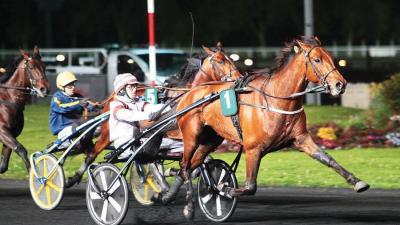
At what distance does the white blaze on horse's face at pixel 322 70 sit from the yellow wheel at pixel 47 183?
9.84 feet

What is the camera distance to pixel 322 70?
991 cm

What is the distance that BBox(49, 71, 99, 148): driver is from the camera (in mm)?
11977

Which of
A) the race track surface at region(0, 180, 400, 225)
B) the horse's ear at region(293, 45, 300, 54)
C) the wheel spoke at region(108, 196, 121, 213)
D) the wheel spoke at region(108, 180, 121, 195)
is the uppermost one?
the horse's ear at region(293, 45, 300, 54)

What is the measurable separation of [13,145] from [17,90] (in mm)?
815

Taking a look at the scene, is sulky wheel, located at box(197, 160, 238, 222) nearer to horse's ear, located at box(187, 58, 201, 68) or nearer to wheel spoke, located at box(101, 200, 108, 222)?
wheel spoke, located at box(101, 200, 108, 222)

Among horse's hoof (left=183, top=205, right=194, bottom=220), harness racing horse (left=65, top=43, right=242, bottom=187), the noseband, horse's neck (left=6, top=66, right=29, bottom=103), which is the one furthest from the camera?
harness racing horse (left=65, top=43, right=242, bottom=187)

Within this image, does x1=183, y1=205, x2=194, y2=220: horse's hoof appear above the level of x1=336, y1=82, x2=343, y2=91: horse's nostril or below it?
below

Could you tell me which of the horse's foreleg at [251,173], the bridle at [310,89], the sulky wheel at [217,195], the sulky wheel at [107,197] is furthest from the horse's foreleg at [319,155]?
the sulky wheel at [107,197]

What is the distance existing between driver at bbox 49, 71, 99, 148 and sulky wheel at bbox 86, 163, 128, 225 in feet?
5.58

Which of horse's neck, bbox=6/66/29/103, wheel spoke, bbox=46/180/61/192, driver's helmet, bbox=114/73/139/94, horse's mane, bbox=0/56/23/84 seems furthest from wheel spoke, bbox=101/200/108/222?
horse's mane, bbox=0/56/23/84

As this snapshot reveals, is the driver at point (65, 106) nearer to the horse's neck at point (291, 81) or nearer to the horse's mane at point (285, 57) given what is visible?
the horse's mane at point (285, 57)

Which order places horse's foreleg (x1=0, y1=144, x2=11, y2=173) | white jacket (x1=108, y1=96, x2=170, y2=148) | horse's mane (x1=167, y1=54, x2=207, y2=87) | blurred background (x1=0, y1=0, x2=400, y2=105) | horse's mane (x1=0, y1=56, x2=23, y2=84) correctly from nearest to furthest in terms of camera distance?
white jacket (x1=108, y1=96, x2=170, y2=148) < horse's foreleg (x1=0, y1=144, x2=11, y2=173) < horse's mane (x1=0, y1=56, x2=23, y2=84) < horse's mane (x1=167, y1=54, x2=207, y2=87) < blurred background (x1=0, y1=0, x2=400, y2=105)

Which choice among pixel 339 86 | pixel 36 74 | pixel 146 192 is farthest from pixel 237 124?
pixel 36 74

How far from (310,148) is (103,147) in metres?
2.76
